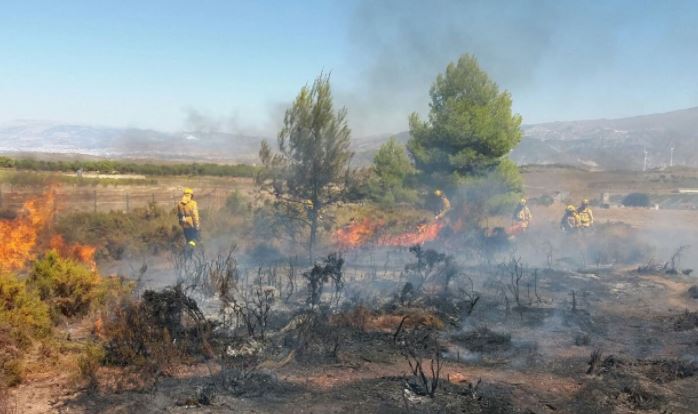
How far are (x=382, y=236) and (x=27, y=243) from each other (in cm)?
1207

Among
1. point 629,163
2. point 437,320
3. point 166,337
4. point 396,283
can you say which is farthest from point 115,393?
point 629,163

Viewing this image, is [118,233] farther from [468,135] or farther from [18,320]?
[468,135]

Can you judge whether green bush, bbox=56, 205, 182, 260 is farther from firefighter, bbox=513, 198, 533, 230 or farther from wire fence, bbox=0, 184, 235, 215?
firefighter, bbox=513, 198, 533, 230

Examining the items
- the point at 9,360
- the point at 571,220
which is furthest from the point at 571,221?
the point at 9,360

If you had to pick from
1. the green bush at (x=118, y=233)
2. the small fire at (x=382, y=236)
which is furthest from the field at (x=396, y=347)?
the small fire at (x=382, y=236)

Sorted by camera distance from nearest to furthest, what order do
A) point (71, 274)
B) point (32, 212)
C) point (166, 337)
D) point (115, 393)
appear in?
point (115, 393), point (166, 337), point (71, 274), point (32, 212)

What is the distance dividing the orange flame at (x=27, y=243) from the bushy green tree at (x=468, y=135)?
13840 millimetres

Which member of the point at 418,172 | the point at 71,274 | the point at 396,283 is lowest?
the point at 396,283

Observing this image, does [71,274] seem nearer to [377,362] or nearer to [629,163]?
[377,362]

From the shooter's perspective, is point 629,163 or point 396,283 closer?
point 396,283

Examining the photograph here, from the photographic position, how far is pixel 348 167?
17969mm

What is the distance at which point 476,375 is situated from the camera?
Result: 25.8 ft

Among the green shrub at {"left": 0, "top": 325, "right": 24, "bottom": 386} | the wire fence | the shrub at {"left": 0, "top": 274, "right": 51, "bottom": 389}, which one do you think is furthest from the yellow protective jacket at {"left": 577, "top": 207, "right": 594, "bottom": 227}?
the green shrub at {"left": 0, "top": 325, "right": 24, "bottom": 386}

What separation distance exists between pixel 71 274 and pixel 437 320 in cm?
697
